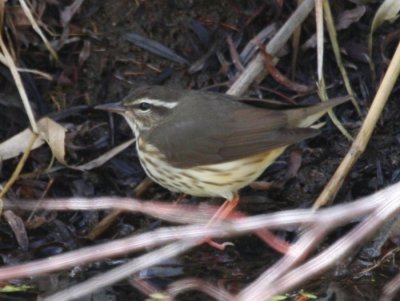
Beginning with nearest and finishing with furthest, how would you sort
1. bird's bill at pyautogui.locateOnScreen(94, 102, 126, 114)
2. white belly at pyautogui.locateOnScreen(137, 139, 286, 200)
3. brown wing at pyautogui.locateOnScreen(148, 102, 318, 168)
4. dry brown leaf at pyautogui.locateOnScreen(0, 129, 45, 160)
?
brown wing at pyautogui.locateOnScreen(148, 102, 318, 168), white belly at pyautogui.locateOnScreen(137, 139, 286, 200), bird's bill at pyautogui.locateOnScreen(94, 102, 126, 114), dry brown leaf at pyautogui.locateOnScreen(0, 129, 45, 160)

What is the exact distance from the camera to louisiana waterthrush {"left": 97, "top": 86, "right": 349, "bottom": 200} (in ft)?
16.3

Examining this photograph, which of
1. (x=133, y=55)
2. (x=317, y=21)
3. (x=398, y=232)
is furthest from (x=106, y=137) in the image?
(x=398, y=232)

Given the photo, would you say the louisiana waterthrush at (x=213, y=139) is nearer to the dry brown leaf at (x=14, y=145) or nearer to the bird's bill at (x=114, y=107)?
the bird's bill at (x=114, y=107)

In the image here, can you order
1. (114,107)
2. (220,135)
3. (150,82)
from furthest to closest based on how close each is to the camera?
1. (150,82)
2. (114,107)
3. (220,135)

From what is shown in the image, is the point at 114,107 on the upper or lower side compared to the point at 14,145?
upper

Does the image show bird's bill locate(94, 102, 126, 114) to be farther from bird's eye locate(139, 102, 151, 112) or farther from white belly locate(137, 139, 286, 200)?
white belly locate(137, 139, 286, 200)

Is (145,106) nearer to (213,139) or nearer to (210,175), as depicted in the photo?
(213,139)

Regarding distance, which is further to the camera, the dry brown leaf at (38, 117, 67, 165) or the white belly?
the dry brown leaf at (38, 117, 67, 165)

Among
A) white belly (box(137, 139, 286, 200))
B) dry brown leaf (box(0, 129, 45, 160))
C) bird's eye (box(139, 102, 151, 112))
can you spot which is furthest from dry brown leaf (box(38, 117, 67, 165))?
white belly (box(137, 139, 286, 200))

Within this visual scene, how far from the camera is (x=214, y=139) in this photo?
5.08 metres

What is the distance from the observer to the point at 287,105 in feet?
16.6

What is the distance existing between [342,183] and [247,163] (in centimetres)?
63

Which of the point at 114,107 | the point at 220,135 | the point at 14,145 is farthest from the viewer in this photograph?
the point at 14,145

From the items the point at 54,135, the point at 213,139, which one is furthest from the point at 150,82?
the point at 213,139
